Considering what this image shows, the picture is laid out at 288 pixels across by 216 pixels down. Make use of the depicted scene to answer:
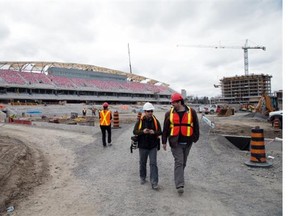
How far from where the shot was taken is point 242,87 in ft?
451

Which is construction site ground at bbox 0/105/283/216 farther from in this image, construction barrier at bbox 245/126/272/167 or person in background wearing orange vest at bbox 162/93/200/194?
person in background wearing orange vest at bbox 162/93/200/194

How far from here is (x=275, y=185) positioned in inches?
229

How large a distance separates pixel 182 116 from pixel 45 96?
64.9m

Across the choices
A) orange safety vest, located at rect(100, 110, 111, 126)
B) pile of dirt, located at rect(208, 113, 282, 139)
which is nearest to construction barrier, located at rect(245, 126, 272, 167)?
orange safety vest, located at rect(100, 110, 111, 126)

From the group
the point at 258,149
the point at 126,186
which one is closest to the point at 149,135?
the point at 126,186

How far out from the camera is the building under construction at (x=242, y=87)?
131m

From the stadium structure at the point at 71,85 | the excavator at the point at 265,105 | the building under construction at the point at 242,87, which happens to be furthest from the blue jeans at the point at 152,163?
the building under construction at the point at 242,87

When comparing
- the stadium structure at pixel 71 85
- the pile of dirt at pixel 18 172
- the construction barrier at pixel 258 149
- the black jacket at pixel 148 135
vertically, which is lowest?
the pile of dirt at pixel 18 172

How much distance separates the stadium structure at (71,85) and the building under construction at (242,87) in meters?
48.6

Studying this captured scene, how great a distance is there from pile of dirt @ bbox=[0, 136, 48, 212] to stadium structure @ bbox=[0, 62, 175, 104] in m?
52.9

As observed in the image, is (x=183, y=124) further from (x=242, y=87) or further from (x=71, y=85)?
(x=242, y=87)

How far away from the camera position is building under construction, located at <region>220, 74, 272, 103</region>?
13112cm

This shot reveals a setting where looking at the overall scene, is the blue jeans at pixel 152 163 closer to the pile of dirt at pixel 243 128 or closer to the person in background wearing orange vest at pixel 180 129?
the person in background wearing orange vest at pixel 180 129

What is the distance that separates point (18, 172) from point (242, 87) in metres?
141
